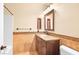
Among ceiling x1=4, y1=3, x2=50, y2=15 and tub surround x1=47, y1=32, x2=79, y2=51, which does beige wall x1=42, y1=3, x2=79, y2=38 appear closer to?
tub surround x1=47, y1=32, x2=79, y2=51

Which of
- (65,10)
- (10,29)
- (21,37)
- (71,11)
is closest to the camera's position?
(71,11)

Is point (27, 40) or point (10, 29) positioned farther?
point (27, 40)

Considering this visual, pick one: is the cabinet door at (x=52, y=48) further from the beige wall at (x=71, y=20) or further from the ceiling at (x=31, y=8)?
the ceiling at (x=31, y=8)

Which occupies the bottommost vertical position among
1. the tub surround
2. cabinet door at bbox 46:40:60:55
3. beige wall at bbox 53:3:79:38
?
cabinet door at bbox 46:40:60:55

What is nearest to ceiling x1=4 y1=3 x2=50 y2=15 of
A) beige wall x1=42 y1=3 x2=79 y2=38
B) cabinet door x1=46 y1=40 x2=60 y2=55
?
beige wall x1=42 y1=3 x2=79 y2=38

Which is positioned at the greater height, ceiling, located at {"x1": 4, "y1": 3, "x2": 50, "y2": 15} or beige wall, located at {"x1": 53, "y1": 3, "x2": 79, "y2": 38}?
ceiling, located at {"x1": 4, "y1": 3, "x2": 50, "y2": 15}

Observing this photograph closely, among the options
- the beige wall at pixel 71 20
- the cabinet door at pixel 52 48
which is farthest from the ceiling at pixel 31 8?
the cabinet door at pixel 52 48

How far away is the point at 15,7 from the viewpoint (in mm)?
5648

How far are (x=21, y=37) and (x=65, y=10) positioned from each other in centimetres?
302

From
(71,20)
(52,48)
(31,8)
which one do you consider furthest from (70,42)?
(31,8)

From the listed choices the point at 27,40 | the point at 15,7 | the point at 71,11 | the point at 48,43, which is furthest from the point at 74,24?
the point at 15,7

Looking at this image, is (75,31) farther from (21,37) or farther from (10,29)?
(21,37)

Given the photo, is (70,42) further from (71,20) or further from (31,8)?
(31,8)
